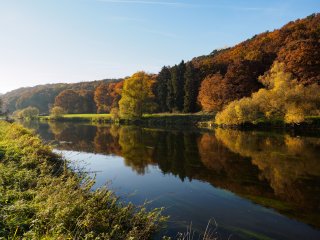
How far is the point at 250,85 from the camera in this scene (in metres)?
58.9

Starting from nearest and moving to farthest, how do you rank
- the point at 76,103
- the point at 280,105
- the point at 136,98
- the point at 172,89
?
1. the point at 280,105
2. the point at 136,98
3. the point at 172,89
4. the point at 76,103

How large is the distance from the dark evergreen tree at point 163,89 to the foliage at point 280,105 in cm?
3113

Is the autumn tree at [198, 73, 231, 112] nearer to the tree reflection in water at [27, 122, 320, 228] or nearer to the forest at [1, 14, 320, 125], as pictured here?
the forest at [1, 14, 320, 125]

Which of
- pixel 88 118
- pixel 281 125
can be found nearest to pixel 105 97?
pixel 88 118

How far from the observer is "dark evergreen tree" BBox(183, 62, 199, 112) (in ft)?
234

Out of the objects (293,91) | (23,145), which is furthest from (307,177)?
(293,91)

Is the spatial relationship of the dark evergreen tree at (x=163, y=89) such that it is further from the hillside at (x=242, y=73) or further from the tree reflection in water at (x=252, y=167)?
the tree reflection in water at (x=252, y=167)

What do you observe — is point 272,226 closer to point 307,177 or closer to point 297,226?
point 297,226

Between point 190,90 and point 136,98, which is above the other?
point 190,90

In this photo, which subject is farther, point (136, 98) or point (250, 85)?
point (136, 98)

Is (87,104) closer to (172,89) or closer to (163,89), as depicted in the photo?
(163,89)

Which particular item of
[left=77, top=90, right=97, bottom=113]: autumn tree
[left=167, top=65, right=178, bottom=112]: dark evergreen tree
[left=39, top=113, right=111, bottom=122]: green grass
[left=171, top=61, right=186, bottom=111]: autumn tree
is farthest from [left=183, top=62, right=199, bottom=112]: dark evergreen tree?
[left=77, top=90, right=97, bottom=113]: autumn tree

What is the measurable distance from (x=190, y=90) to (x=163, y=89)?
10980mm

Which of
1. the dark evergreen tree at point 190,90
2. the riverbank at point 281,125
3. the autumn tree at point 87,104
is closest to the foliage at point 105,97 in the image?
the autumn tree at point 87,104
